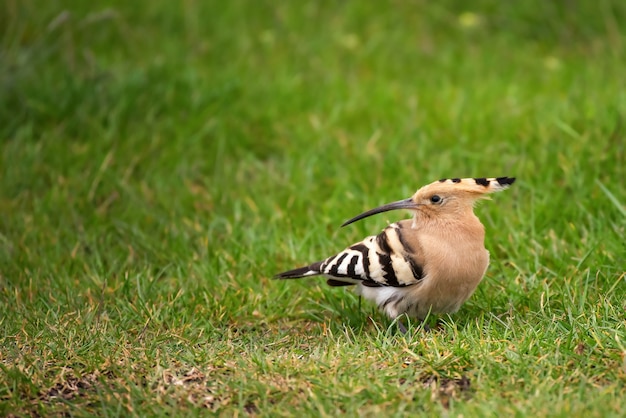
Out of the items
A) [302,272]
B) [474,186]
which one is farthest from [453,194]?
[302,272]

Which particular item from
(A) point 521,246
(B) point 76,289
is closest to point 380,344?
(A) point 521,246

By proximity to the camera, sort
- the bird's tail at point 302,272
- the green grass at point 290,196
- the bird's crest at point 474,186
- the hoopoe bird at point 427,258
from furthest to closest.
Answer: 1. the bird's tail at point 302,272
2. the bird's crest at point 474,186
3. the hoopoe bird at point 427,258
4. the green grass at point 290,196

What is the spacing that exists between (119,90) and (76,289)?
208 cm

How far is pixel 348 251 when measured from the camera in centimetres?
423

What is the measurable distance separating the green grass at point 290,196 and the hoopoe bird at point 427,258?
178mm

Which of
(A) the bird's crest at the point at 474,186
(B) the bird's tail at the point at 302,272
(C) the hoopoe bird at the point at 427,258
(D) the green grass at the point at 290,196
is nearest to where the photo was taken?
(D) the green grass at the point at 290,196

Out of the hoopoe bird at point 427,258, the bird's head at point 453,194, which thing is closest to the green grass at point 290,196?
the hoopoe bird at point 427,258

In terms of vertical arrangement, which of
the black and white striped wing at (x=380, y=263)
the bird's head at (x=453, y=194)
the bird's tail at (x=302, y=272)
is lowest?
the bird's tail at (x=302, y=272)

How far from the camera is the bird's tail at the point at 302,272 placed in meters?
4.26

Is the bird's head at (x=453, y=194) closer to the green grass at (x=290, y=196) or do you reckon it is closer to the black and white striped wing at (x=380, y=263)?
Result: the black and white striped wing at (x=380, y=263)

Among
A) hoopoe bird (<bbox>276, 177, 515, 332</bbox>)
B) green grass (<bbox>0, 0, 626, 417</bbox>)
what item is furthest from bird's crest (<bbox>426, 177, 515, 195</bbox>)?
green grass (<bbox>0, 0, 626, 417</bbox>)

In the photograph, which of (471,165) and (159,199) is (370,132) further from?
(159,199)

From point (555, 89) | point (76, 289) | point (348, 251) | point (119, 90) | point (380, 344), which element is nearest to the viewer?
point (380, 344)

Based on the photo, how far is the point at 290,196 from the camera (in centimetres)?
550
